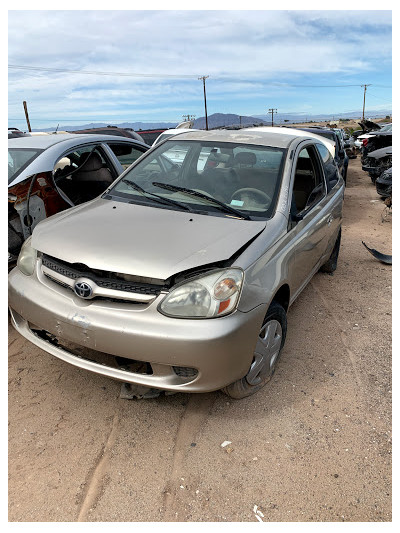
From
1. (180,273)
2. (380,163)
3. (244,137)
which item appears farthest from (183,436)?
(380,163)

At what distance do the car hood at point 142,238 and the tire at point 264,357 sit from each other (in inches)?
23.4

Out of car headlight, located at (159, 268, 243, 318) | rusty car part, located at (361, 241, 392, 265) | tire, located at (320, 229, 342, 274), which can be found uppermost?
car headlight, located at (159, 268, 243, 318)

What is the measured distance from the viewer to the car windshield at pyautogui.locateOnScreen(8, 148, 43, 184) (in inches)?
167

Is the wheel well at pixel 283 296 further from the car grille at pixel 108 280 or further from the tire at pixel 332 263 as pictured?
the tire at pixel 332 263

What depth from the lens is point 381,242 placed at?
21.7 feet

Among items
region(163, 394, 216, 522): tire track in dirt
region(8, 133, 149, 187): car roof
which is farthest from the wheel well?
region(8, 133, 149, 187): car roof

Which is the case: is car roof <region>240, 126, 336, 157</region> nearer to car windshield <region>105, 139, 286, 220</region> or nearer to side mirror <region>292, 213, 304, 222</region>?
car windshield <region>105, 139, 286, 220</region>

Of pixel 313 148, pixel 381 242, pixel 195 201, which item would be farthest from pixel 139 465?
pixel 381 242

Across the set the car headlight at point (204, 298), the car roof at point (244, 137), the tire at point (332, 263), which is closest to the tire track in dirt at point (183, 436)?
the car headlight at point (204, 298)

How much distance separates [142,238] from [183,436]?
124cm

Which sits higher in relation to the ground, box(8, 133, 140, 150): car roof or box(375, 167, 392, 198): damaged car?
box(8, 133, 140, 150): car roof

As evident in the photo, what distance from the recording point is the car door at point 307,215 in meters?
3.20

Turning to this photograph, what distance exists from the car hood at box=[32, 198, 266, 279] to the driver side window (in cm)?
79

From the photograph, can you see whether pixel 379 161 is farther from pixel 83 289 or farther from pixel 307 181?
pixel 83 289
